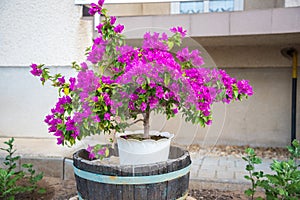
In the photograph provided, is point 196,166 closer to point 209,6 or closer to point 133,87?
point 133,87

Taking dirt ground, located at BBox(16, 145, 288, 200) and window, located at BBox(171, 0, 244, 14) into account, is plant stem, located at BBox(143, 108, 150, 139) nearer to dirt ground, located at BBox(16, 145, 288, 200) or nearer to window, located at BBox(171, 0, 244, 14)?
dirt ground, located at BBox(16, 145, 288, 200)

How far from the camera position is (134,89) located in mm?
1387

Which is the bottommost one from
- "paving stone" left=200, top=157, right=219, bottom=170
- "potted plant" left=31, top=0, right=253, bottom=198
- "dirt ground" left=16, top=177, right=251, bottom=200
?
"dirt ground" left=16, top=177, right=251, bottom=200

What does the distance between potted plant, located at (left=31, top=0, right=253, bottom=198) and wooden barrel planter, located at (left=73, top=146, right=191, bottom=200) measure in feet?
0.37

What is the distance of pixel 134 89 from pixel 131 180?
16.0 inches

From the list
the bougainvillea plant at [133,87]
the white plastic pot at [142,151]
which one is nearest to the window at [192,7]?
the bougainvillea plant at [133,87]

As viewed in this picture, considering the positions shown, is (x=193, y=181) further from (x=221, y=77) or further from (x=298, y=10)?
(x=298, y=10)

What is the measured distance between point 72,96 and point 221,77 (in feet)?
2.40

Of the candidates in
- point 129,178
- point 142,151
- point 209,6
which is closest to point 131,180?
point 129,178

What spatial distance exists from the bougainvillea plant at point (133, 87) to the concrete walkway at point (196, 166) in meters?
1.10

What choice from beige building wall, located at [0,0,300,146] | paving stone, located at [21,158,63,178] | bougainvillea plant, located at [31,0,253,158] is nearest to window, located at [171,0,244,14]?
beige building wall, located at [0,0,300,146]

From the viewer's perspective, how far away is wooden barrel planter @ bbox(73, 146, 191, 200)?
139 cm

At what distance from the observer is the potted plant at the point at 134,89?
1.34 m

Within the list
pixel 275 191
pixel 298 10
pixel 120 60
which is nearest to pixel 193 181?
pixel 275 191
